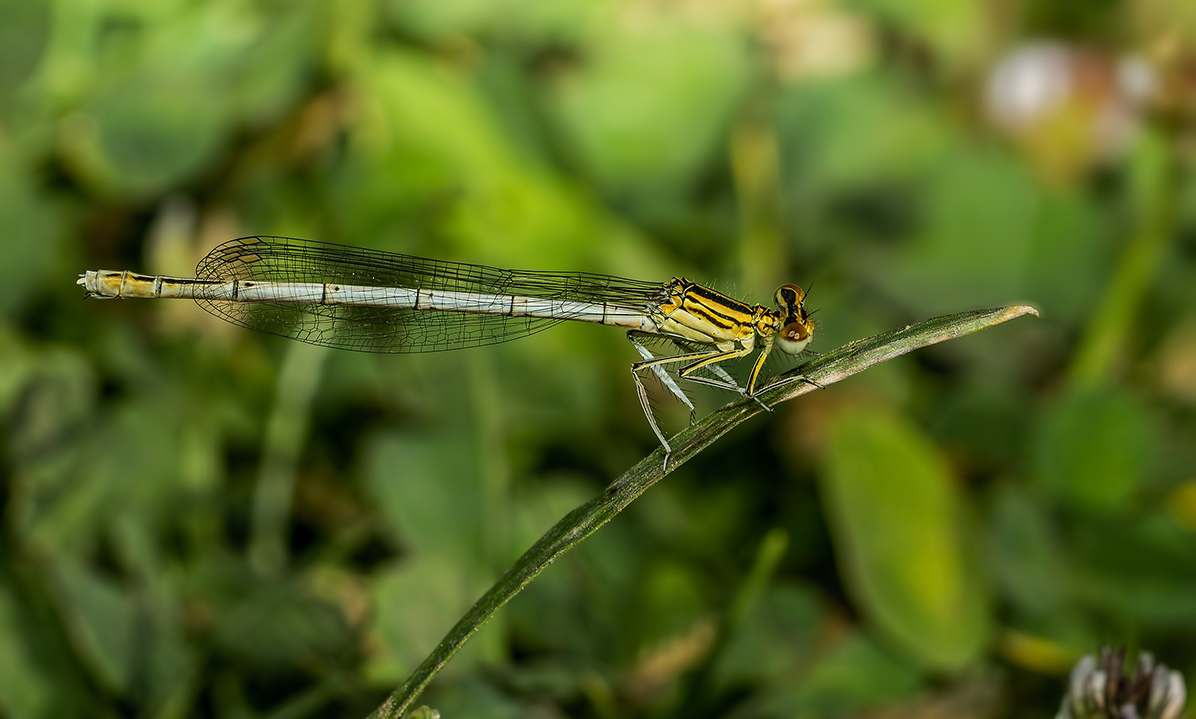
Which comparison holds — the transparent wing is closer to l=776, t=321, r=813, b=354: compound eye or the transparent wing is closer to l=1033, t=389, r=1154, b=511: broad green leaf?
l=776, t=321, r=813, b=354: compound eye

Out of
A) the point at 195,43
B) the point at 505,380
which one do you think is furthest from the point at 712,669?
the point at 195,43

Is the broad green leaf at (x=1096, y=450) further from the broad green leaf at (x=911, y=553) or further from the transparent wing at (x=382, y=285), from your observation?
the transparent wing at (x=382, y=285)

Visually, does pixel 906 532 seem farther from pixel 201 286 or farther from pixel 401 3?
pixel 401 3

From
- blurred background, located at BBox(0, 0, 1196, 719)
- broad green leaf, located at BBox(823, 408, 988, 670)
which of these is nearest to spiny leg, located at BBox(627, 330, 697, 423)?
blurred background, located at BBox(0, 0, 1196, 719)

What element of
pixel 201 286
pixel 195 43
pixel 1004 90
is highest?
pixel 1004 90

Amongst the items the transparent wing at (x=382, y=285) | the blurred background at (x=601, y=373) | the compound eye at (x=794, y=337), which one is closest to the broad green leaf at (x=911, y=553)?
the blurred background at (x=601, y=373)

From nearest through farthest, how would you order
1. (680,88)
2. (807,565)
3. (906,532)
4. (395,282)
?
(906,532) < (807,565) < (395,282) < (680,88)

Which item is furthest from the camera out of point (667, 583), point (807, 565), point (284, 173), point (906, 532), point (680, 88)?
point (680, 88)
